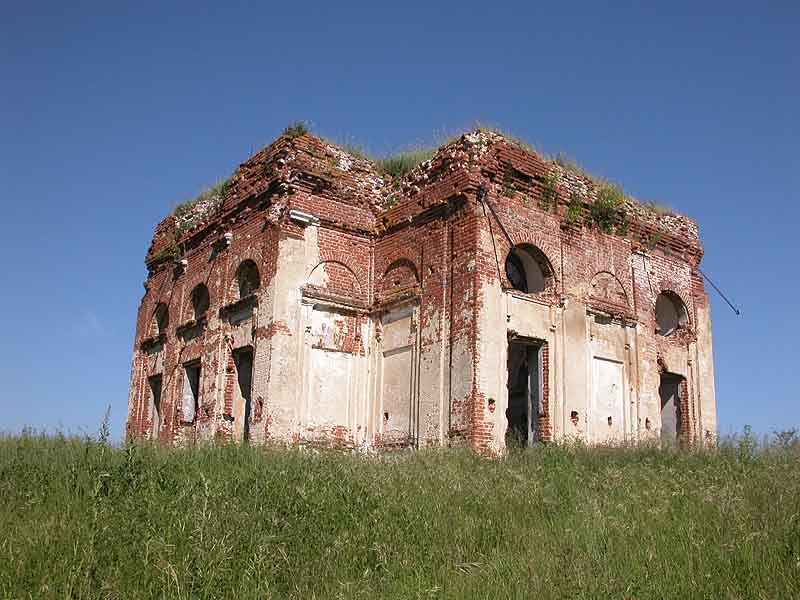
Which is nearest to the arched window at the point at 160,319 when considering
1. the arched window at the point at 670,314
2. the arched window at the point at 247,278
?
the arched window at the point at 247,278

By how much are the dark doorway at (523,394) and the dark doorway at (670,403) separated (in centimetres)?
334

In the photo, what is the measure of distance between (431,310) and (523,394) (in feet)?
12.2

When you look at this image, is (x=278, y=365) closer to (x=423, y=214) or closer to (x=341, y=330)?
(x=341, y=330)

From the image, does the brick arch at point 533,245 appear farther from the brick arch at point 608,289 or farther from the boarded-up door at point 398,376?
the boarded-up door at point 398,376

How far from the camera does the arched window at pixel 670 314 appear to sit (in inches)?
682

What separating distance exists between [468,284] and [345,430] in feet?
12.4

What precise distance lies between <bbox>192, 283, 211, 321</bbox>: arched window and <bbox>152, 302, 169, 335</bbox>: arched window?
1.68m

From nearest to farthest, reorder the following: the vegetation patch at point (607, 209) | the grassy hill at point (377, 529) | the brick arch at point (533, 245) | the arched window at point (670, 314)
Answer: the grassy hill at point (377, 529) → the brick arch at point (533, 245) → the vegetation patch at point (607, 209) → the arched window at point (670, 314)

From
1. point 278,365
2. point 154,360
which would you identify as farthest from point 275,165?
point 154,360

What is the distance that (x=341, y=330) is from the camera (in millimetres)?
14516

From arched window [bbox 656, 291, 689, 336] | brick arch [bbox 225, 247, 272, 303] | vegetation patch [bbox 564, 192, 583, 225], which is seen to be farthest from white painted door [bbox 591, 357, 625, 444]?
brick arch [bbox 225, 247, 272, 303]

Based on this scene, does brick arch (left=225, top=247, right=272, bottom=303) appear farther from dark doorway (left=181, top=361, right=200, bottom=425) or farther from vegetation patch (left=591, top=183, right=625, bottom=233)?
vegetation patch (left=591, top=183, right=625, bottom=233)

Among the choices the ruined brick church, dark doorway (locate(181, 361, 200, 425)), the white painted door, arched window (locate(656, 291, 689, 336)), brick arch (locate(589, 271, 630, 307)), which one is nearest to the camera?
the ruined brick church

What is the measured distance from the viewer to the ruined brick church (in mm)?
13148
